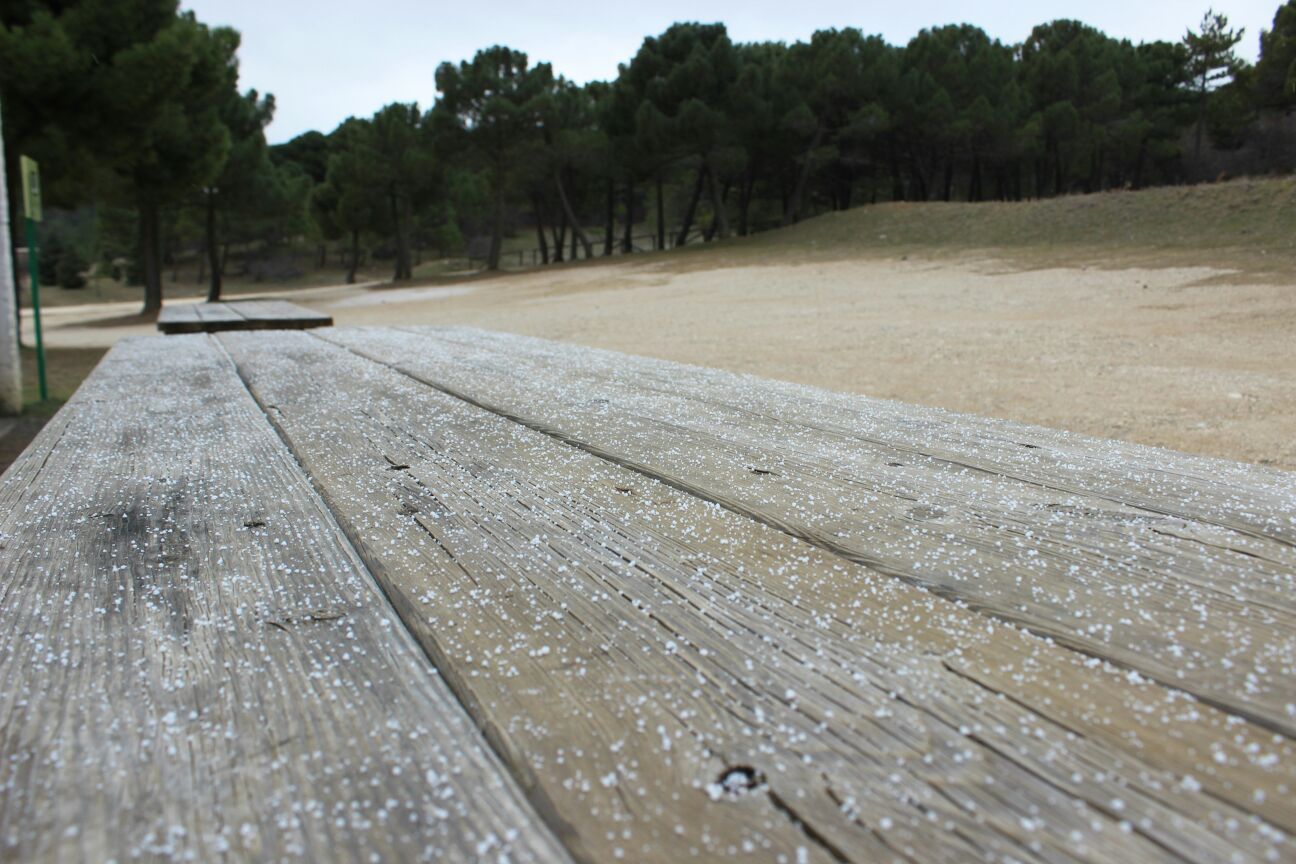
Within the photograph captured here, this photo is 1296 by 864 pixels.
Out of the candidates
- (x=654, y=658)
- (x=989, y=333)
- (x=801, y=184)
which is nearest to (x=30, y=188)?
(x=654, y=658)

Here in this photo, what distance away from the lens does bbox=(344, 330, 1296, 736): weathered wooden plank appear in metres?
0.69

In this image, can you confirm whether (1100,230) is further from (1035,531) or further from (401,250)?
(401,250)

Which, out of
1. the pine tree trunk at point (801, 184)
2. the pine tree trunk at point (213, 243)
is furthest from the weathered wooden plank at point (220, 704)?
the pine tree trunk at point (801, 184)

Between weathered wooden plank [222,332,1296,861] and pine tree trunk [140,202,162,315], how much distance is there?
68.3 feet

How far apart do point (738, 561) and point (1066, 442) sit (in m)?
0.86

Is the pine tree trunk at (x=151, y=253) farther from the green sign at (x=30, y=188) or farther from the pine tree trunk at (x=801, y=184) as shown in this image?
the pine tree trunk at (x=801, y=184)

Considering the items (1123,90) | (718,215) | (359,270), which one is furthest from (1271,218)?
(359,270)

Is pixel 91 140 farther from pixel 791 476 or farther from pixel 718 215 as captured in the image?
pixel 718 215

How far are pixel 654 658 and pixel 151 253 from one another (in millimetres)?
23290

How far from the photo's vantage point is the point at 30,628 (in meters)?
0.76

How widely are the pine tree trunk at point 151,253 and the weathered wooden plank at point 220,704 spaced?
67.2ft

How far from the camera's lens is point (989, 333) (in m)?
8.80

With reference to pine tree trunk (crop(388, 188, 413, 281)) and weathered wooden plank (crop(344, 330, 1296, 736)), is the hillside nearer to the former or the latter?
pine tree trunk (crop(388, 188, 413, 281))

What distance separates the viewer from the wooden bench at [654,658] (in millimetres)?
518
